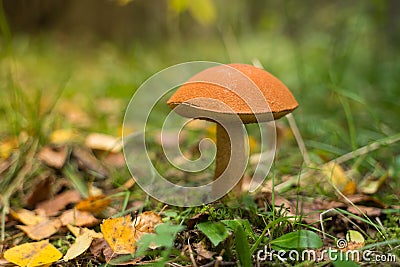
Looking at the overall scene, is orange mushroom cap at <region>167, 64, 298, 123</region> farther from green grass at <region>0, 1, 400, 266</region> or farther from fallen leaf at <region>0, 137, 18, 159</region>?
fallen leaf at <region>0, 137, 18, 159</region>

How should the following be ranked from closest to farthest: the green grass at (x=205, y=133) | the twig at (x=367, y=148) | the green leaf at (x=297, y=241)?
1. the green leaf at (x=297, y=241)
2. the green grass at (x=205, y=133)
3. the twig at (x=367, y=148)

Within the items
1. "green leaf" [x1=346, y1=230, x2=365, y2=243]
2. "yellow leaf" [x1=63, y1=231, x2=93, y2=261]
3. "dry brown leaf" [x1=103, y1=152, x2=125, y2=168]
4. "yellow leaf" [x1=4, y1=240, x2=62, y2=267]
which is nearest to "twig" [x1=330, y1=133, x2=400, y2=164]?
"green leaf" [x1=346, y1=230, x2=365, y2=243]

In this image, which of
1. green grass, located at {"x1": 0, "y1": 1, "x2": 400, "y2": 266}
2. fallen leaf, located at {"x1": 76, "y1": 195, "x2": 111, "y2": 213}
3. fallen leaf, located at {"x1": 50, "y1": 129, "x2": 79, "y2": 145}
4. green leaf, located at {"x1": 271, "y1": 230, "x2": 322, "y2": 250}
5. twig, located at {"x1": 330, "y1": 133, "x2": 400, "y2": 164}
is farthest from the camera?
fallen leaf, located at {"x1": 50, "y1": 129, "x2": 79, "y2": 145}

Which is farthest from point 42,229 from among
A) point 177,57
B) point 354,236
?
point 177,57

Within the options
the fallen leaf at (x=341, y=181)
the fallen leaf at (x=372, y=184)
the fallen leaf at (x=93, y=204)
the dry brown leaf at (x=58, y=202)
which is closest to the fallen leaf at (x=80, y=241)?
the fallen leaf at (x=93, y=204)

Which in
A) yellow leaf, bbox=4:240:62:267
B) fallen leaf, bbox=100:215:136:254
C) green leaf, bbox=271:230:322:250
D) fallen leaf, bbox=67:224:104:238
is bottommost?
fallen leaf, bbox=67:224:104:238

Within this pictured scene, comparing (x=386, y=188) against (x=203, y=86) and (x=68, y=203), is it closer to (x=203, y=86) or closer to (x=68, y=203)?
(x=203, y=86)

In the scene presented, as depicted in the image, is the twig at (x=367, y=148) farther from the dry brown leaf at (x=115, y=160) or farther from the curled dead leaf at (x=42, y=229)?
the curled dead leaf at (x=42, y=229)
